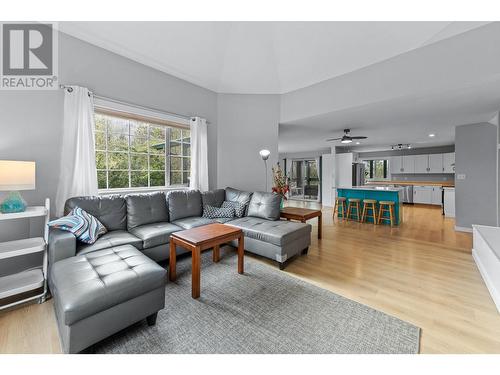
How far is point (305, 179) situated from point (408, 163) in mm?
4035

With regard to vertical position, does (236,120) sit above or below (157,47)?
below

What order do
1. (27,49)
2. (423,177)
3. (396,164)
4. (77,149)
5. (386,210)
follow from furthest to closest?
(396,164), (423,177), (386,210), (77,149), (27,49)

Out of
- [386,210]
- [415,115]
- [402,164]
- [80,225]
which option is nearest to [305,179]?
[402,164]

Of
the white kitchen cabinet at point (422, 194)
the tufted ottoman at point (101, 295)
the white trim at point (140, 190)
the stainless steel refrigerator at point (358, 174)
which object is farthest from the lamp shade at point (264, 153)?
the white kitchen cabinet at point (422, 194)

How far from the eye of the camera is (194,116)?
13.3 feet

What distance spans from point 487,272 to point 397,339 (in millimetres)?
1785

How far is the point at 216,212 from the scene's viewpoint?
11.5 ft

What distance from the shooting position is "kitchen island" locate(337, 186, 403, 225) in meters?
5.14

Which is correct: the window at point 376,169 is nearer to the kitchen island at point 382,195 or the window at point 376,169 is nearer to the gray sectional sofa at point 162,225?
the kitchen island at point 382,195

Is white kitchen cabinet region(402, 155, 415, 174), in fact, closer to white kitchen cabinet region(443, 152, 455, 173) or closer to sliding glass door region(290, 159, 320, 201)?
white kitchen cabinet region(443, 152, 455, 173)

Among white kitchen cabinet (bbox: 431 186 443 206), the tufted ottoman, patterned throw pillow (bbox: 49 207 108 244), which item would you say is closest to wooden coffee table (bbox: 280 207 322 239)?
the tufted ottoman

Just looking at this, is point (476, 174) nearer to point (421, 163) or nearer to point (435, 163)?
point (435, 163)
